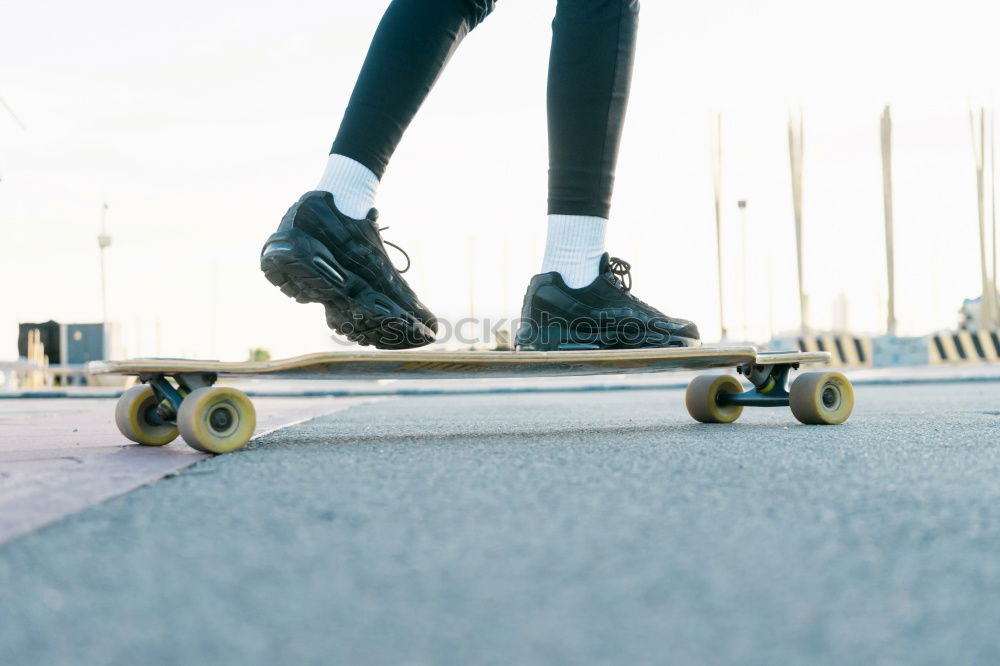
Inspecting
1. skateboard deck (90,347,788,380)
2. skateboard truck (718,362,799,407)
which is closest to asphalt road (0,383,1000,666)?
skateboard deck (90,347,788,380)

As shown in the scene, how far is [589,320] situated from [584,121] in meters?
0.44

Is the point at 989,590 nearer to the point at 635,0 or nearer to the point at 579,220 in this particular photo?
the point at 579,220

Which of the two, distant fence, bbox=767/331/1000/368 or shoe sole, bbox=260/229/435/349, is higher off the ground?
shoe sole, bbox=260/229/435/349

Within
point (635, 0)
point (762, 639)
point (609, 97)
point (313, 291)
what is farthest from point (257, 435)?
point (762, 639)

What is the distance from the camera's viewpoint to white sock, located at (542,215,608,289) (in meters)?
2.19

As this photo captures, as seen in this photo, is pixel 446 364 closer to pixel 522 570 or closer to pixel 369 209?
pixel 369 209

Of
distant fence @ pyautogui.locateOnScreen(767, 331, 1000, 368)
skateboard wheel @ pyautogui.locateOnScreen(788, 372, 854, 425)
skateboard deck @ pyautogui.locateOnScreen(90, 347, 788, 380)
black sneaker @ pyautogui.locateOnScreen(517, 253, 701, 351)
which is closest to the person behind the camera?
skateboard deck @ pyautogui.locateOnScreen(90, 347, 788, 380)

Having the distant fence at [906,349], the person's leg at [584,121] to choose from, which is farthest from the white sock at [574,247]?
the distant fence at [906,349]

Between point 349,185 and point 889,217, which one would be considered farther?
point 889,217

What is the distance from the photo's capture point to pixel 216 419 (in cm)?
183

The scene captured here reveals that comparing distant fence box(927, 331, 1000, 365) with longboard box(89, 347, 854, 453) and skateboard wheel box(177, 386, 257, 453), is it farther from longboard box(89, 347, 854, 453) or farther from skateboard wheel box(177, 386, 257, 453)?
skateboard wheel box(177, 386, 257, 453)

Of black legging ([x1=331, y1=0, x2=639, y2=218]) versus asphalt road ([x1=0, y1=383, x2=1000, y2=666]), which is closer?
asphalt road ([x1=0, y1=383, x2=1000, y2=666])

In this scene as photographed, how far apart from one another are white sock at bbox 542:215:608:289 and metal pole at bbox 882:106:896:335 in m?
19.7

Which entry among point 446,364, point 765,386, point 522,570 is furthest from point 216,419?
point 765,386
